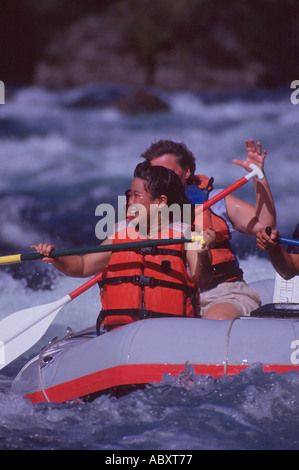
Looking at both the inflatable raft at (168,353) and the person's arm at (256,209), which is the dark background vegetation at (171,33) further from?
the inflatable raft at (168,353)

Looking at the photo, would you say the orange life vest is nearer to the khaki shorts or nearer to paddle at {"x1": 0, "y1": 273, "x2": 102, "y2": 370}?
the khaki shorts

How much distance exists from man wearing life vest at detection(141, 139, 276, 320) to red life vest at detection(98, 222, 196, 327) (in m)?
0.27

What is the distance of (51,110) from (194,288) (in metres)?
7.56

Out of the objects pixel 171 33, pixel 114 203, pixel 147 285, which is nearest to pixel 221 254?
pixel 147 285

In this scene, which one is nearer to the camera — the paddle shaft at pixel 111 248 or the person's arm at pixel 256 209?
the paddle shaft at pixel 111 248

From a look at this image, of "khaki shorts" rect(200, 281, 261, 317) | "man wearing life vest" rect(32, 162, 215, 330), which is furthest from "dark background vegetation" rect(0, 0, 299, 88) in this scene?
"man wearing life vest" rect(32, 162, 215, 330)

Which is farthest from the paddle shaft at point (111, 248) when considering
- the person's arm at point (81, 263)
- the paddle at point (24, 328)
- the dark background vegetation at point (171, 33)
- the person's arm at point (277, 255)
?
the dark background vegetation at point (171, 33)

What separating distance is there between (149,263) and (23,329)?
69 cm

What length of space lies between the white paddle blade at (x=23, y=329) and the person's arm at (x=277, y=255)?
91 centimetres

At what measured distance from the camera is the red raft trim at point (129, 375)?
2.12 metres

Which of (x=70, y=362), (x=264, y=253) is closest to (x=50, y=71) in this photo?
(x=264, y=253)

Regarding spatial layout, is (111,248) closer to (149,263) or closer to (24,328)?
(149,263)

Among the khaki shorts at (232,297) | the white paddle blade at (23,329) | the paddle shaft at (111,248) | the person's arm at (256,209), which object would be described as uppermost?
the person's arm at (256,209)

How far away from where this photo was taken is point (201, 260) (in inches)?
95.3
